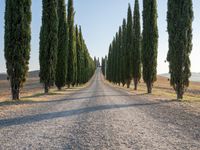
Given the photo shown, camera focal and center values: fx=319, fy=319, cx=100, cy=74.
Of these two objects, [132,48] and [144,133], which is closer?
[144,133]

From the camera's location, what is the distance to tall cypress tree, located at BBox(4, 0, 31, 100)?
2077cm

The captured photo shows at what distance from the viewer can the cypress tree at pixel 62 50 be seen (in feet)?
124

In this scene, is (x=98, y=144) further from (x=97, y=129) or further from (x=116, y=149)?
(x=97, y=129)

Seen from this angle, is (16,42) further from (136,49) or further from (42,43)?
(136,49)

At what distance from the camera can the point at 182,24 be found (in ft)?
73.0

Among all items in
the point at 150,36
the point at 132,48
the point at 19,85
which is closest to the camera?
the point at 19,85

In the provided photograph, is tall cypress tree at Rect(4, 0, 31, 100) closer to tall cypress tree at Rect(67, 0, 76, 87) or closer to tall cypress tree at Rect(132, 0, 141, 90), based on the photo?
tall cypress tree at Rect(132, 0, 141, 90)

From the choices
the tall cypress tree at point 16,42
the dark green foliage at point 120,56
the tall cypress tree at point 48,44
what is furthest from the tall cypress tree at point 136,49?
the tall cypress tree at point 16,42

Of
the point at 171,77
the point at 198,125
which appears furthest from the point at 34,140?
the point at 171,77

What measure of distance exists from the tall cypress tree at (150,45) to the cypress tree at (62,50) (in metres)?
10.0

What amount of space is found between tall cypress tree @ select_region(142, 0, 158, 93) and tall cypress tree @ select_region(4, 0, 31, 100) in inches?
615

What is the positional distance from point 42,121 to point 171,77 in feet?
46.5

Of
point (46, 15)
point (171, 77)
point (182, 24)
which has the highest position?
point (46, 15)

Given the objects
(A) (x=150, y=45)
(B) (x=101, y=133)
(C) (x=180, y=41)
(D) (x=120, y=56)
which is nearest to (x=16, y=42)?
(C) (x=180, y=41)
